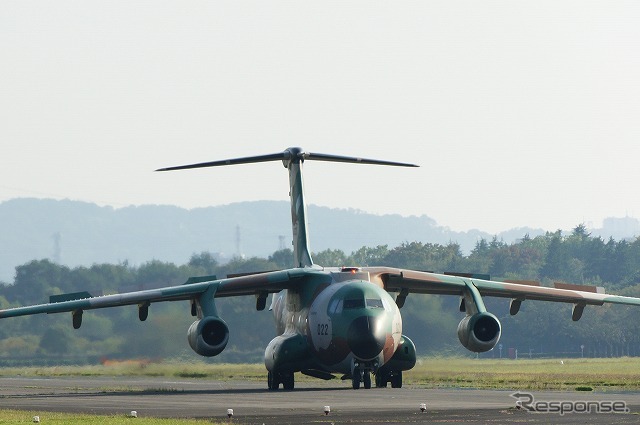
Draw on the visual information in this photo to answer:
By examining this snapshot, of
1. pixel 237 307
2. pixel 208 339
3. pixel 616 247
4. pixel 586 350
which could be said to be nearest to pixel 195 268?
pixel 237 307

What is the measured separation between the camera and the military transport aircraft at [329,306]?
40125 mm

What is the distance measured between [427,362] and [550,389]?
16368 mm

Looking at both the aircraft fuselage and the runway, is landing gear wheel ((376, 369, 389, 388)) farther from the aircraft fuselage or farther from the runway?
the aircraft fuselage

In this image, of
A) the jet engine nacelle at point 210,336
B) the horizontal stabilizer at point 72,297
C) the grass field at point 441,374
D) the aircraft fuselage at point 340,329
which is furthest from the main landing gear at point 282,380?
the horizontal stabilizer at point 72,297

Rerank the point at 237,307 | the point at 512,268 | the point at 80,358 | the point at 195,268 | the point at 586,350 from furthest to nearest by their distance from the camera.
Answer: the point at 512,268
the point at 586,350
the point at 195,268
the point at 237,307
the point at 80,358

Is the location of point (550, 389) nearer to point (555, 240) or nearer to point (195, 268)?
point (195, 268)

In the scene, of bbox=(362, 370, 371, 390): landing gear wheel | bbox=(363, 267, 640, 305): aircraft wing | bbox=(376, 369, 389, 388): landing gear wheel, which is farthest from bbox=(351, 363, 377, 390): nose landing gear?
bbox=(363, 267, 640, 305): aircraft wing

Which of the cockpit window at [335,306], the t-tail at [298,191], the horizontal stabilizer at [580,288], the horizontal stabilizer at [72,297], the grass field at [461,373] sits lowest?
the grass field at [461,373]

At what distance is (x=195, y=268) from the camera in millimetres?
82188

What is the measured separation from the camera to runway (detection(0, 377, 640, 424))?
2812 cm

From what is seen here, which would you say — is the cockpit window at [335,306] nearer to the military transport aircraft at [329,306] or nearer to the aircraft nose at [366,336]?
the military transport aircraft at [329,306]

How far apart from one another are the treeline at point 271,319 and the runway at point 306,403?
4.08 metres

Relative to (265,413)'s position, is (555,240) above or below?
above

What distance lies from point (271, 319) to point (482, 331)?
28869mm
